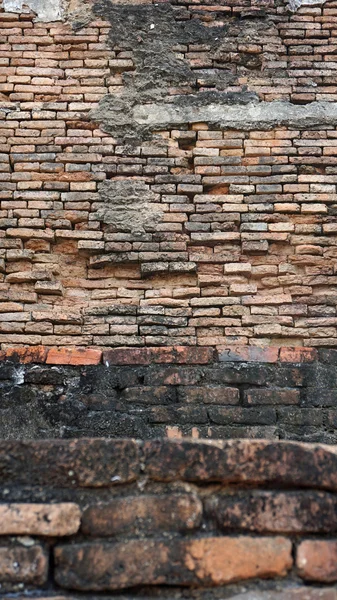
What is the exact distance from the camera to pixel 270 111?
14.2 feet

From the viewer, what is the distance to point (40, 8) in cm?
454

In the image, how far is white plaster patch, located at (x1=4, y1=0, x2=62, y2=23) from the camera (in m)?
4.51

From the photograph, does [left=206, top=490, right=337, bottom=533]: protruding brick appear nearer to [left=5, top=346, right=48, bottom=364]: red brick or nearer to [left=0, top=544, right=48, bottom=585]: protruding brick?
[left=0, top=544, right=48, bottom=585]: protruding brick

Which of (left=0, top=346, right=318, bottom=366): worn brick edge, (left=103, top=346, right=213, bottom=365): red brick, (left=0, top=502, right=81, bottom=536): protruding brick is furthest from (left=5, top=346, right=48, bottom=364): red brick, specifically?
(left=0, top=502, right=81, bottom=536): protruding brick

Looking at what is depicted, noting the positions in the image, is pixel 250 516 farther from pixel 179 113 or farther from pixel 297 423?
pixel 179 113

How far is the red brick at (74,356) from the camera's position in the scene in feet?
12.3

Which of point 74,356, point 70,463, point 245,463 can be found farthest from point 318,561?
point 74,356

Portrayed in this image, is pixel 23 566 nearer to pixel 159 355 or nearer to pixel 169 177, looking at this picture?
pixel 159 355

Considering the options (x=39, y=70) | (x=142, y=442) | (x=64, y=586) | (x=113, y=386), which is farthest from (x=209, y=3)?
(x=64, y=586)

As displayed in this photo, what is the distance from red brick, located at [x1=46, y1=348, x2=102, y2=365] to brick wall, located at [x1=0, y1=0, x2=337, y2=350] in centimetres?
7

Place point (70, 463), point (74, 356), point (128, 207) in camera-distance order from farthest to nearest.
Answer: point (128, 207), point (74, 356), point (70, 463)

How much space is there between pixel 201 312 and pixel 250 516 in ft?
7.48

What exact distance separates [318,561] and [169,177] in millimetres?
2965

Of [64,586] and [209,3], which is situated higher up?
[209,3]
